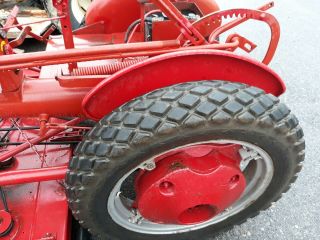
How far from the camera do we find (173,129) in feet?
3.62

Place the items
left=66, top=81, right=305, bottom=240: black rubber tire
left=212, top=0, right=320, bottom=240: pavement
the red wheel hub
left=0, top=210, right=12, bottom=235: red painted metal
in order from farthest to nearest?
1. left=212, top=0, right=320, bottom=240: pavement
2. left=0, top=210, right=12, bottom=235: red painted metal
3. the red wheel hub
4. left=66, top=81, right=305, bottom=240: black rubber tire

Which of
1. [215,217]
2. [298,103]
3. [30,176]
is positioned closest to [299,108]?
[298,103]

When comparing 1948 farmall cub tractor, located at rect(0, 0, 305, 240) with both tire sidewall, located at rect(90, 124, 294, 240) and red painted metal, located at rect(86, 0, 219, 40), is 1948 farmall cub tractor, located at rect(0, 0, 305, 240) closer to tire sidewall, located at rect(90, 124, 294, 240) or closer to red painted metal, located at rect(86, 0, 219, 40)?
tire sidewall, located at rect(90, 124, 294, 240)

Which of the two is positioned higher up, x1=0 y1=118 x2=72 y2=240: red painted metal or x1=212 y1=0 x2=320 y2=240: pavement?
x1=0 y1=118 x2=72 y2=240: red painted metal

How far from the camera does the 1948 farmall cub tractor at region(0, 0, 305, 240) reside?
113cm

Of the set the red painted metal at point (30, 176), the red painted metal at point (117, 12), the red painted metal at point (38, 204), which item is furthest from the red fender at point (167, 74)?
the red painted metal at point (117, 12)

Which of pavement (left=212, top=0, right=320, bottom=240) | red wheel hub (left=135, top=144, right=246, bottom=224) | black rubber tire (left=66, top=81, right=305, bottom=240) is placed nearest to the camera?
black rubber tire (left=66, top=81, right=305, bottom=240)

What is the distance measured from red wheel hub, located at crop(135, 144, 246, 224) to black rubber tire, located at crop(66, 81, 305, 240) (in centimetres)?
15

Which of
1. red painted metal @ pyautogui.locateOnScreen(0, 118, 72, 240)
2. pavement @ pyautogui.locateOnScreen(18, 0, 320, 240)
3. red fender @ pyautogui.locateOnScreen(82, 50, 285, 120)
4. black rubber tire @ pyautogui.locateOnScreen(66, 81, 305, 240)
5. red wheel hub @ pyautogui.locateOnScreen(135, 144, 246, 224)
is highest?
red fender @ pyautogui.locateOnScreen(82, 50, 285, 120)

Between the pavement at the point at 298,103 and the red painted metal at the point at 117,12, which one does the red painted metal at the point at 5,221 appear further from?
the red painted metal at the point at 117,12

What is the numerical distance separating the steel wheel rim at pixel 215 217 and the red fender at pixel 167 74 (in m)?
0.26

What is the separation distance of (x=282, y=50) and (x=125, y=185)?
2018mm

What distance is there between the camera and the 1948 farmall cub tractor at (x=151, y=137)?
113 cm

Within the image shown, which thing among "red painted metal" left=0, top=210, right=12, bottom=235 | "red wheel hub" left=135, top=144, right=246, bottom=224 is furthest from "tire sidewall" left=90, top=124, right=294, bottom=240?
"red painted metal" left=0, top=210, right=12, bottom=235
